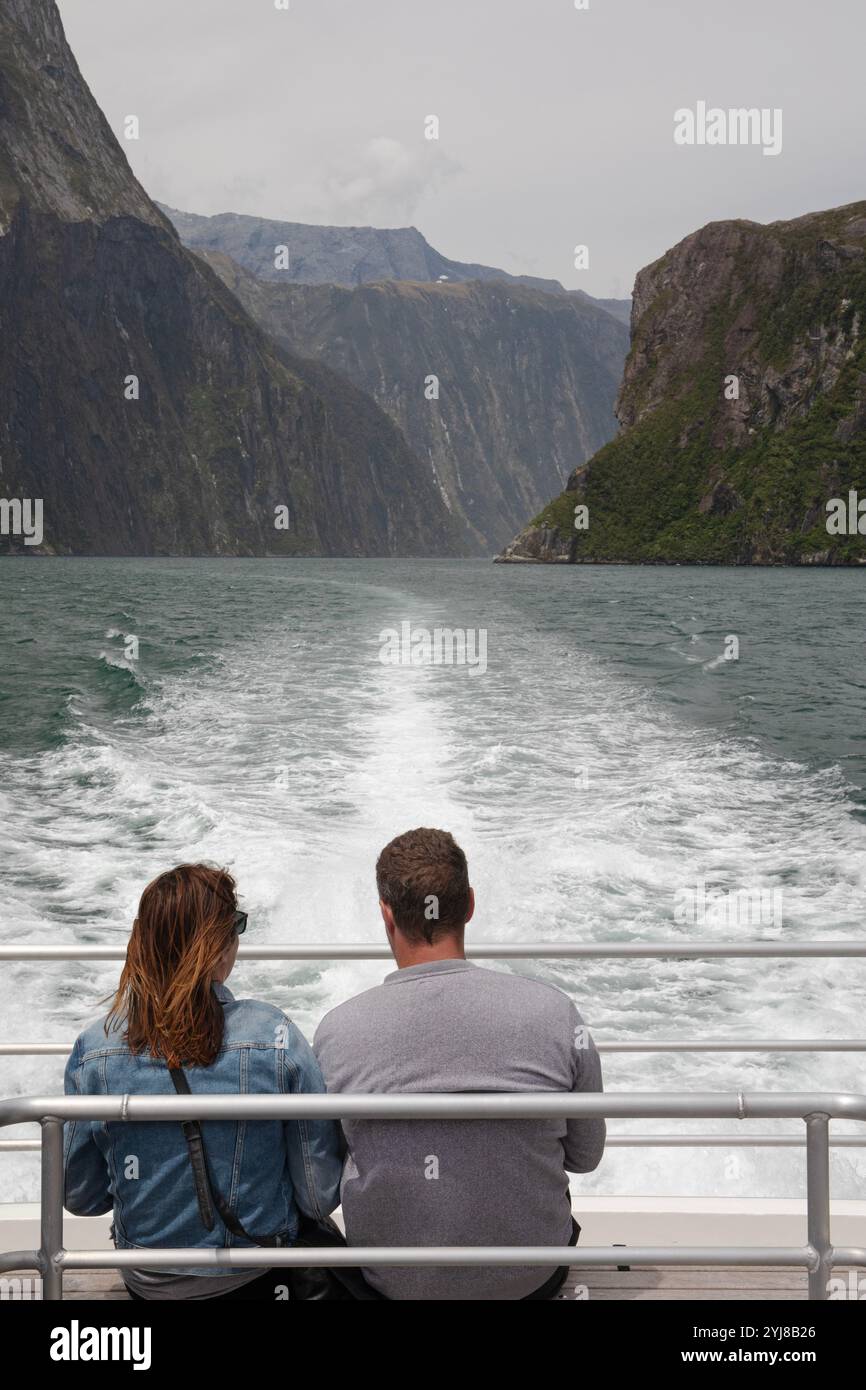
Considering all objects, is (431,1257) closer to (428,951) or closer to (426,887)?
(428,951)

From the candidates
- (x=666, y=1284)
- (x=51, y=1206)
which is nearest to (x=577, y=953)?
(x=666, y=1284)

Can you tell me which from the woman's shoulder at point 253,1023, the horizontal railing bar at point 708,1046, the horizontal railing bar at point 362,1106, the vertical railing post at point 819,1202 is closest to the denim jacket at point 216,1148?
the woman's shoulder at point 253,1023

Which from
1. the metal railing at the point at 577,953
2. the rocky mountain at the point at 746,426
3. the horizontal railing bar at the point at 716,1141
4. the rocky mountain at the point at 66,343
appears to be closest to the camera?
the horizontal railing bar at the point at 716,1141

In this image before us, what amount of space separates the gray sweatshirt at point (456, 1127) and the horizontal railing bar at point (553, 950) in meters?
0.76

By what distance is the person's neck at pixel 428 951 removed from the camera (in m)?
2.47

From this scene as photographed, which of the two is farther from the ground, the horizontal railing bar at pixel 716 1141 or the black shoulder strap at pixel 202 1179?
the black shoulder strap at pixel 202 1179

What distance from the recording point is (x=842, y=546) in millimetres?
153000

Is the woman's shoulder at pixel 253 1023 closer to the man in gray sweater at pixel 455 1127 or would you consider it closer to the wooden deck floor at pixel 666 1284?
the man in gray sweater at pixel 455 1127

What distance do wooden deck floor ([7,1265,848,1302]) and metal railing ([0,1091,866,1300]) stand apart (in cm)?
70

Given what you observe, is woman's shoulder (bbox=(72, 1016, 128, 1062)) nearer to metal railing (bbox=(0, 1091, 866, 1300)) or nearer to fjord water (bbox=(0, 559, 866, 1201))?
metal railing (bbox=(0, 1091, 866, 1300))

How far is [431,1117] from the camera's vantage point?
2102 mm

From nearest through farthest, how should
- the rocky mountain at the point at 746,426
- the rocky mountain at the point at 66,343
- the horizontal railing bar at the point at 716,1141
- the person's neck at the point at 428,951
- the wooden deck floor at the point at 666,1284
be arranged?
the person's neck at the point at 428,951
the horizontal railing bar at the point at 716,1141
the wooden deck floor at the point at 666,1284
the rocky mountain at the point at 746,426
the rocky mountain at the point at 66,343

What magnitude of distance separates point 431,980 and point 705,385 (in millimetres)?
195680

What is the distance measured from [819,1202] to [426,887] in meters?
0.94
